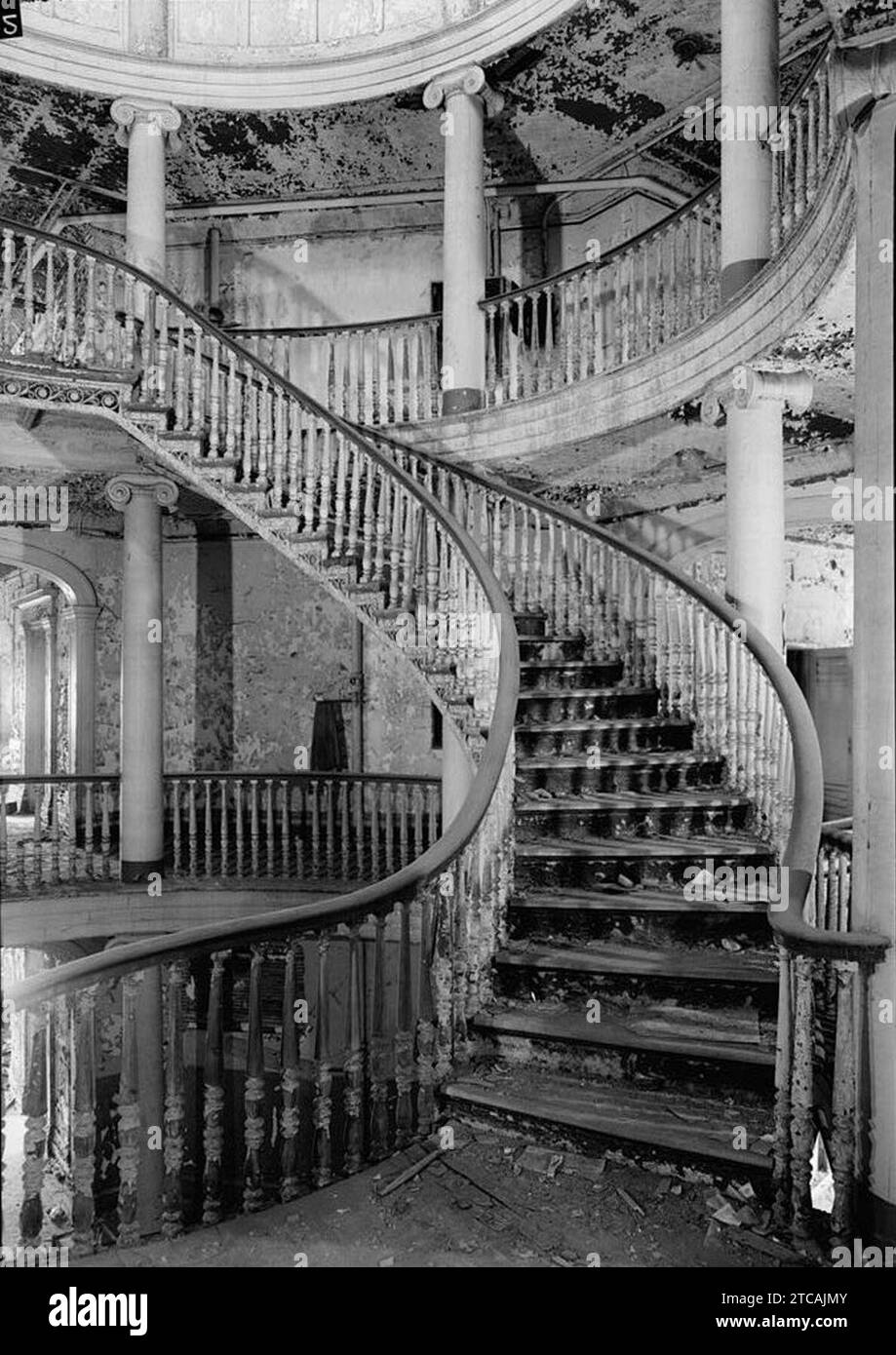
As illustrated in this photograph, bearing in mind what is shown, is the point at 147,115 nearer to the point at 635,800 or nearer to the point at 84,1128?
the point at 635,800

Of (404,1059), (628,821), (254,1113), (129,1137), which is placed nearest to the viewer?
(129,1137)

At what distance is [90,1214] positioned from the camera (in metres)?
3.03

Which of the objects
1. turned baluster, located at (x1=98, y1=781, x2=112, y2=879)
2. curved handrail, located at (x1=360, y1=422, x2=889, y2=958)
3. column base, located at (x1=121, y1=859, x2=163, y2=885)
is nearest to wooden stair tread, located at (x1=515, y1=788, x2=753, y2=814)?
curved handrail, located at (x1=360, y1=422, x2=889, y2=958)

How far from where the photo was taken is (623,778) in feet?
21.3

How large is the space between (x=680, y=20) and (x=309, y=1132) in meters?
10.0

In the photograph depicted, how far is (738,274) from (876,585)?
14.0ft

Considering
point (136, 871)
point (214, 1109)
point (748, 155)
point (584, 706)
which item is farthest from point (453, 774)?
point (748, 155)

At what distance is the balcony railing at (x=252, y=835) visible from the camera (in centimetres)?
957

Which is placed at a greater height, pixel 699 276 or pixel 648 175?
pixel 648 175

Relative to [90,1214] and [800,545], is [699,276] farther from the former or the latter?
[90,1214]

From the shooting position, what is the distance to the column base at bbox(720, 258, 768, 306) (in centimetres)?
659

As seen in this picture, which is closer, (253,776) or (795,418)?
(795,418)

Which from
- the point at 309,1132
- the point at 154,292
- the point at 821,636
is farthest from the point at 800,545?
the point at 309,1132

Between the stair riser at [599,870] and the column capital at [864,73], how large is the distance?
3.78 meters
